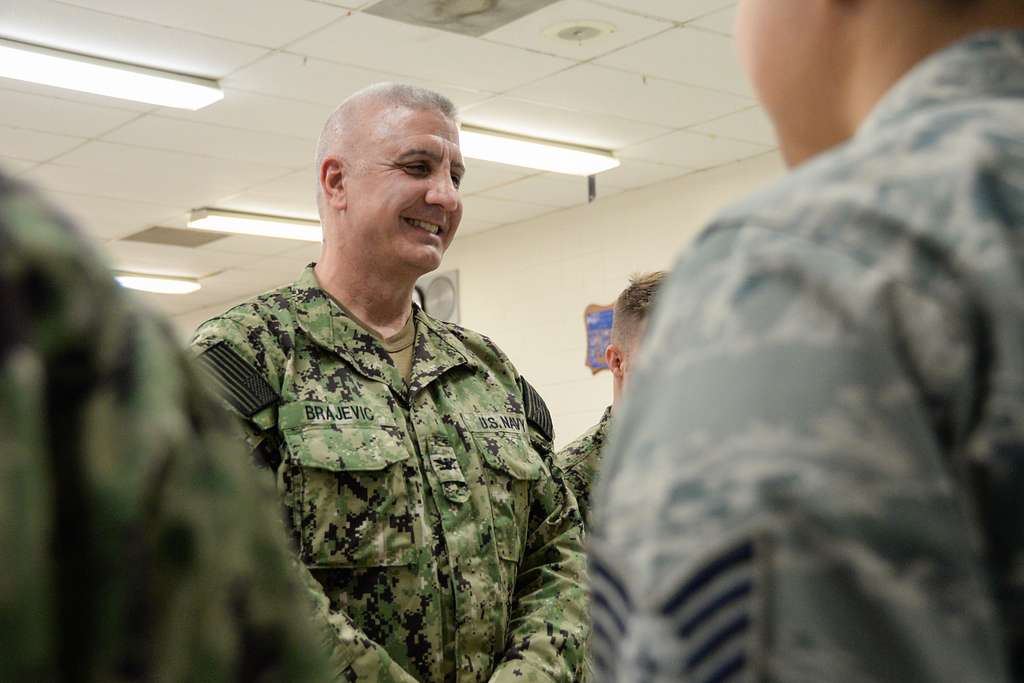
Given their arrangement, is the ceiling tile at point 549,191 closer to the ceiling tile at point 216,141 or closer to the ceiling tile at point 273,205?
the ceiling tile at point 273,205

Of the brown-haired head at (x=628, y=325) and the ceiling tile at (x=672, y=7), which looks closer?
the brown-haired head at (x=628, y=325)

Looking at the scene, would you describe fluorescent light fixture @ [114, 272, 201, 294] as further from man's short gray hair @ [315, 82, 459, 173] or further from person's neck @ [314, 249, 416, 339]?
person's neck @ [314, 249, 416, 339]

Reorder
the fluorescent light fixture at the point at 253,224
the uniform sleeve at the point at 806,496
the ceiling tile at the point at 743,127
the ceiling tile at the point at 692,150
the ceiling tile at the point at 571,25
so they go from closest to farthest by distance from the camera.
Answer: the uniform sleeve at the point at 806,496, the ceiling tile at the point at 571,25, the ceiling tile at the point at 743,127, the ceiling tile at the point at 692,150, the fluorescent light fixture at the point at 253,224

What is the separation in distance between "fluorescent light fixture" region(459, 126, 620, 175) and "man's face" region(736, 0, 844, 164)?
6.21 metres

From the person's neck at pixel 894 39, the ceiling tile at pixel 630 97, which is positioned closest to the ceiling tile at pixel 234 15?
the ceiling tile at pixel 630 97

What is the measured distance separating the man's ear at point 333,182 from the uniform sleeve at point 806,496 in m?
1.77

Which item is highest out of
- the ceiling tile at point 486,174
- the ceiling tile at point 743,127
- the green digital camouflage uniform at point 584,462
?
the ceiling tile at point 743,127

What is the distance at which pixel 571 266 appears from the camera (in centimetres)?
927

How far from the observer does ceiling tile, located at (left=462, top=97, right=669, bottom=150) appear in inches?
261

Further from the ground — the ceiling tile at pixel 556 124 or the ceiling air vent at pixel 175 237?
the ceiling tile at pixel 556 124

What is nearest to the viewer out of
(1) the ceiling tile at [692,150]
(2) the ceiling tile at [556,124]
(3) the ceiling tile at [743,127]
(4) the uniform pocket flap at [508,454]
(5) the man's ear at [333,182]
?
(4) the uniform pocket flap at [508,454]

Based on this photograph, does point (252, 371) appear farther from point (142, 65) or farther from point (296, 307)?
point (142, 65)

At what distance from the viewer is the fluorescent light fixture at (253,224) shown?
877 cm

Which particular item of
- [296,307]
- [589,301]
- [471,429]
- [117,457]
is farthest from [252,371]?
[589,301]
